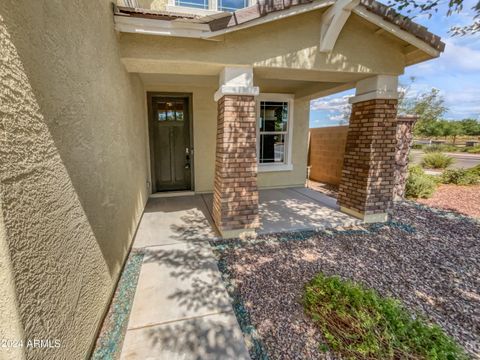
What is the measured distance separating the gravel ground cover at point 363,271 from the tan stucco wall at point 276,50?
2.90 meters

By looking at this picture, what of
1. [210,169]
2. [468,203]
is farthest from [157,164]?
[468,203]

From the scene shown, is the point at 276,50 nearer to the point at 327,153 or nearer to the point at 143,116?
the point at 143,116

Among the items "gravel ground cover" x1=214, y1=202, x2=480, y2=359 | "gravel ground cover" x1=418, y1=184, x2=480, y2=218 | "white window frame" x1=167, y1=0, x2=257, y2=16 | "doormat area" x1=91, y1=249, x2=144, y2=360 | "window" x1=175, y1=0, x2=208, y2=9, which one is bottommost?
"doormat area" x1=91, y1=249, x2=144, y2=360

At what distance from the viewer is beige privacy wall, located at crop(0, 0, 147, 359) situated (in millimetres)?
1097

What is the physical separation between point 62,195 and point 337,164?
7.87 meters

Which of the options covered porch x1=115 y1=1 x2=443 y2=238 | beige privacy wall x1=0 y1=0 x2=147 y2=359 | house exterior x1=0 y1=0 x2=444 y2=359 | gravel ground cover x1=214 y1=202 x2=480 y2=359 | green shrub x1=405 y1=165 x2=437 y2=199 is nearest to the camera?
beige privacy wall x1=0 y1=0 x2=147 y2=359

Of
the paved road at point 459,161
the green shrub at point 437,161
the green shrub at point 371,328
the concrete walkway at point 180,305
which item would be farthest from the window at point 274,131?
the paved road at point 459,161

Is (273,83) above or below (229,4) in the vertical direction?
below

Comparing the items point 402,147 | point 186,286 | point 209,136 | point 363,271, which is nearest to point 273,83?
point 209,136

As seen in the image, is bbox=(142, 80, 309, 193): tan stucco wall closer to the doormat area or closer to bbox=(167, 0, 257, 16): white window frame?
bbox=(167, 0, 257, 16): white window frame

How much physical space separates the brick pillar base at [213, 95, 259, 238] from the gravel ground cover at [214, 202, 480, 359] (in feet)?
1.26

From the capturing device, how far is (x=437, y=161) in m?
10.7

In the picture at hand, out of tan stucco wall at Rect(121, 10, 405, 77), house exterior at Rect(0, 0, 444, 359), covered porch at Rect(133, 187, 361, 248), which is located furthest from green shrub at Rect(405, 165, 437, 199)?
tan stucco wall at Rect(121, 10, 405, 77)

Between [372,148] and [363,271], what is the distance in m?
2.42
